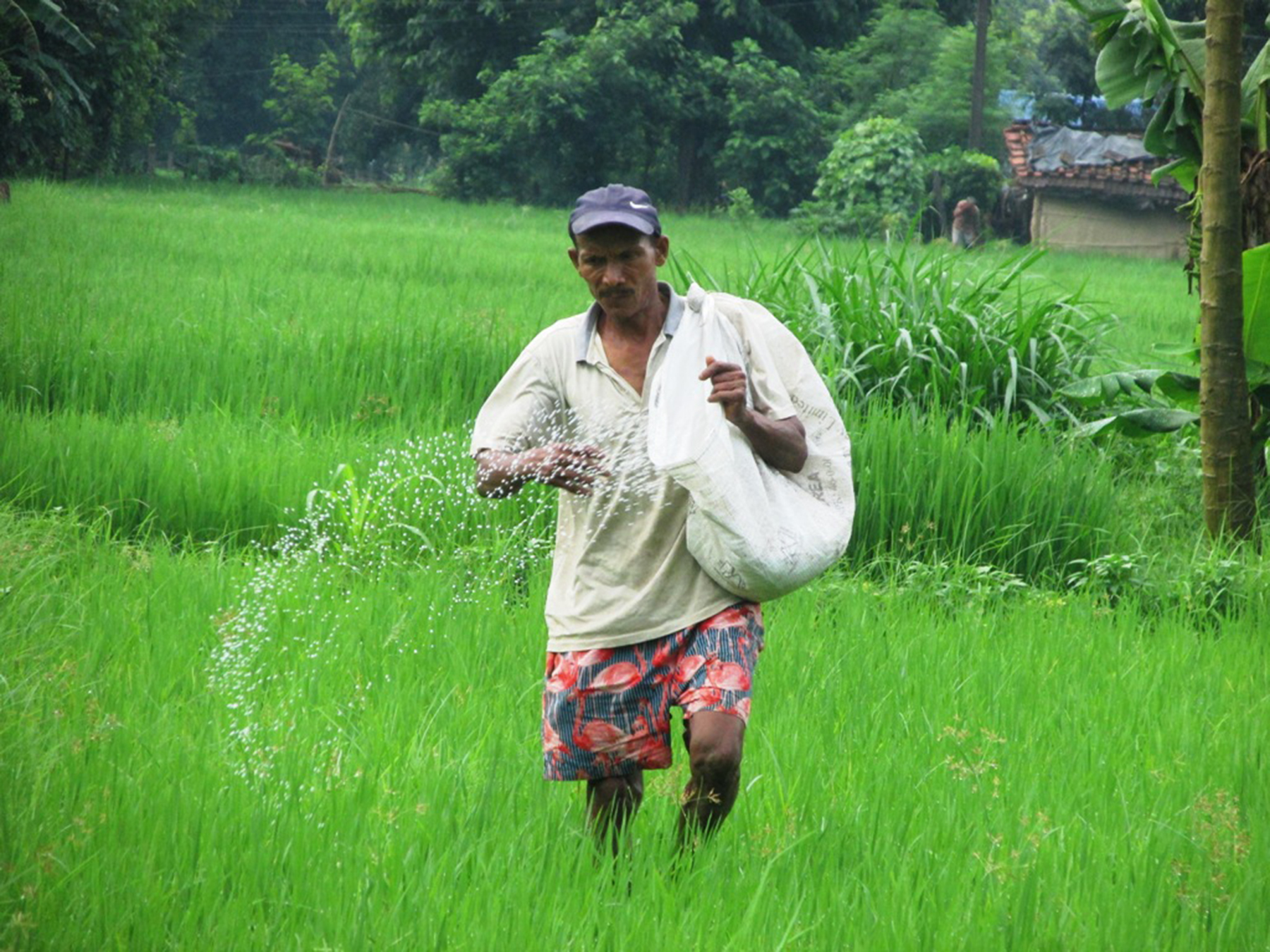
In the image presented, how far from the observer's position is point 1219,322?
5645mm

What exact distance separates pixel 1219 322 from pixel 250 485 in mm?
3586

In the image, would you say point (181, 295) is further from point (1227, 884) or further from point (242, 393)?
point (1227, 884)

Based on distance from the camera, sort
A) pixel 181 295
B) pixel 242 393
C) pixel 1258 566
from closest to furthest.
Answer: pixel 1258 566 → pixel 242 393 → pixel 181 295

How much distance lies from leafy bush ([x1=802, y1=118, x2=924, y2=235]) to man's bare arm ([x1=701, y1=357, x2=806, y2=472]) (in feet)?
70.4

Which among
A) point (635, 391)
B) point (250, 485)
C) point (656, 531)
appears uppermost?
point (635, 391)

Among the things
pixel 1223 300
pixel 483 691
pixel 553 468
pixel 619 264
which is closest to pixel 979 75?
pixel 1223 300

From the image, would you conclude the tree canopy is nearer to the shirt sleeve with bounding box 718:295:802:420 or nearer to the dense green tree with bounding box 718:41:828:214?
the dense green tree with bounding box 718:41:828:214

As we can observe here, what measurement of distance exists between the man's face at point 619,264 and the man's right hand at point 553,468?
1.01 feet

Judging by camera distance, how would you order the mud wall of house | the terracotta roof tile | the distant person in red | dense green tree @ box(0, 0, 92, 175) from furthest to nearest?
the mud wall of house
the terracotta roof tile
dense green tree @ box(0, 0, 92, 175)
the distant person in red

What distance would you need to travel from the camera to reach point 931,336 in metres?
7.07

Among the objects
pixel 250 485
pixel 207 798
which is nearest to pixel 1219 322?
pixel 250 485

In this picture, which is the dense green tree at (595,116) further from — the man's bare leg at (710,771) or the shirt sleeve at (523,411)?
the man's bare leg at (710,771)

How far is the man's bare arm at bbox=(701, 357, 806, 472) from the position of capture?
2684mm

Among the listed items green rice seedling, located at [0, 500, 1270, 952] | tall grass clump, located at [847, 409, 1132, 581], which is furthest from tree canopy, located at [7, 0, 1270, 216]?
green rice seedling, located at [0, 500, 1270, 952]
